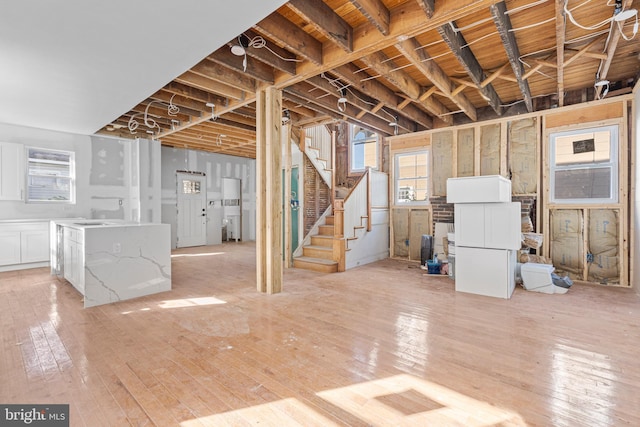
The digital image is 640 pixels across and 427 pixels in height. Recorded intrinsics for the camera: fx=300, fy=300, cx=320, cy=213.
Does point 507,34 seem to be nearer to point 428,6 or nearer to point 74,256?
point 428,6

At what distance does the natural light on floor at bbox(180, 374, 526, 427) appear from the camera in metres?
1.67

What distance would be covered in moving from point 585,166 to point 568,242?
4.10ft

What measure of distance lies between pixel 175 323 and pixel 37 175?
549 cm

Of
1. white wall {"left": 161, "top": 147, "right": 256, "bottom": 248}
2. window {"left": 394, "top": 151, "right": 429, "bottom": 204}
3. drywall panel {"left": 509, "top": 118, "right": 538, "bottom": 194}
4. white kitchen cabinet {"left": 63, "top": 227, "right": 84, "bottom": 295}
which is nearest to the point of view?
white kitchen cabinet {"left": 63, "top": 227, "right": 84, "bottom": 295}

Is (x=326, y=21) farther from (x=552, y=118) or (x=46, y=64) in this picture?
(x=552, y=118)

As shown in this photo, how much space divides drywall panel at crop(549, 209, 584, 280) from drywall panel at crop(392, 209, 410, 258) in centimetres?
261

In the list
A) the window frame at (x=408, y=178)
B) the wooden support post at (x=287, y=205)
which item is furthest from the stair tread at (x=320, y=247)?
the window frame at (x=408, y=178)

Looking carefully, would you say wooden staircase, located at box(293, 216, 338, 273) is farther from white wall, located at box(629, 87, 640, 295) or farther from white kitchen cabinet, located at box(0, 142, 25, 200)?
white kitchen cabinet, located at box(0, 142, 25, 200)

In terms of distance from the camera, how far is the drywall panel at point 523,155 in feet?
17.2

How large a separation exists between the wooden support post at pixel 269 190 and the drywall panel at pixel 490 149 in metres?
4.01

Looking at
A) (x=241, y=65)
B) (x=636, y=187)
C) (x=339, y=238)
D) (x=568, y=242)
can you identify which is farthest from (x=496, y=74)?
(x=339, y=238)

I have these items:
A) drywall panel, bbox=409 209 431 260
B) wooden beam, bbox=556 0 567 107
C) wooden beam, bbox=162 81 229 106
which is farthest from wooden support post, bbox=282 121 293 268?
wooden beam, bbox=556 0 567 107

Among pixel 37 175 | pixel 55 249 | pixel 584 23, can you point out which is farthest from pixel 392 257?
pixel 37 175

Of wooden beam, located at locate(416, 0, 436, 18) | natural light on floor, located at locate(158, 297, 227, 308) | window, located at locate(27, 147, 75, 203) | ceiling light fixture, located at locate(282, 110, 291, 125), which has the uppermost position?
ceiling light fixture, located at locate(282, 110, 291, 125)
